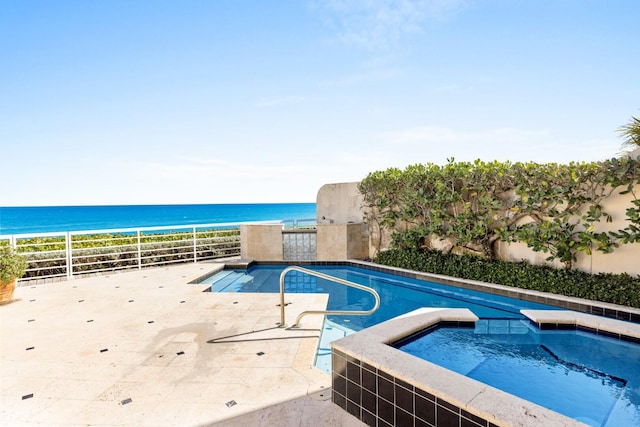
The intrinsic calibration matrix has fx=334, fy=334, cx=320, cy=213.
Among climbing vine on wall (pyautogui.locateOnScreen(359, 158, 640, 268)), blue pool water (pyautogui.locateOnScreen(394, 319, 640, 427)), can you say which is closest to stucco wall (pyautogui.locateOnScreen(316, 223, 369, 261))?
climbing vine on wall (pyautogui.locateOnScreen(359, 158, 640, 268))

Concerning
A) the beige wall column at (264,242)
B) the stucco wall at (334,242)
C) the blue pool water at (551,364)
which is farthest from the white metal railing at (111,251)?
the blue pool water at (551,364)

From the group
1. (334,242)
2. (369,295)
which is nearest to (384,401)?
(369,295)

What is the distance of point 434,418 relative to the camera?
1873 millimetres

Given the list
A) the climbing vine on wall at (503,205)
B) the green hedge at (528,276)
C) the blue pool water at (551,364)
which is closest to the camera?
the blue pool water at (551,364)

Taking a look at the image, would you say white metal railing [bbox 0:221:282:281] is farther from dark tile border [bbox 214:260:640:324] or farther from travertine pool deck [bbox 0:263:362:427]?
dark tile border [bbox 214:260:640:324]

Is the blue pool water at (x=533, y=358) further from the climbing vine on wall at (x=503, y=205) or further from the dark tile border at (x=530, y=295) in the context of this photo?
the climbing vine on wall at (x=503, y=205)

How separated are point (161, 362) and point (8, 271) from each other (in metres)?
3.53

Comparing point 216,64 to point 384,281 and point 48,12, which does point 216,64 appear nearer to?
point 48,12

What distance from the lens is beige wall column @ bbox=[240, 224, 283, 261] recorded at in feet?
28.0

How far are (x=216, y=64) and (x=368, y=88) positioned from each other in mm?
4126

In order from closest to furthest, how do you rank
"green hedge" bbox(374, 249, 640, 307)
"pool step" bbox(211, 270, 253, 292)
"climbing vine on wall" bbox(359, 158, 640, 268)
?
"green hedge" bbox(374, 249, 640, 307), "climbing vine on wall" bbox(359, 158, 640, 268), "pool step" bbox(211, 270, 253, 292)

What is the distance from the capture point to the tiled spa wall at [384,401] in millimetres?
1826

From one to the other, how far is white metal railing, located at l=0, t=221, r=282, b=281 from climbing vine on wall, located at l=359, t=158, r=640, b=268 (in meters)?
4.19

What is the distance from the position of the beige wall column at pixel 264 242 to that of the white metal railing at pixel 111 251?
560 millimetres
